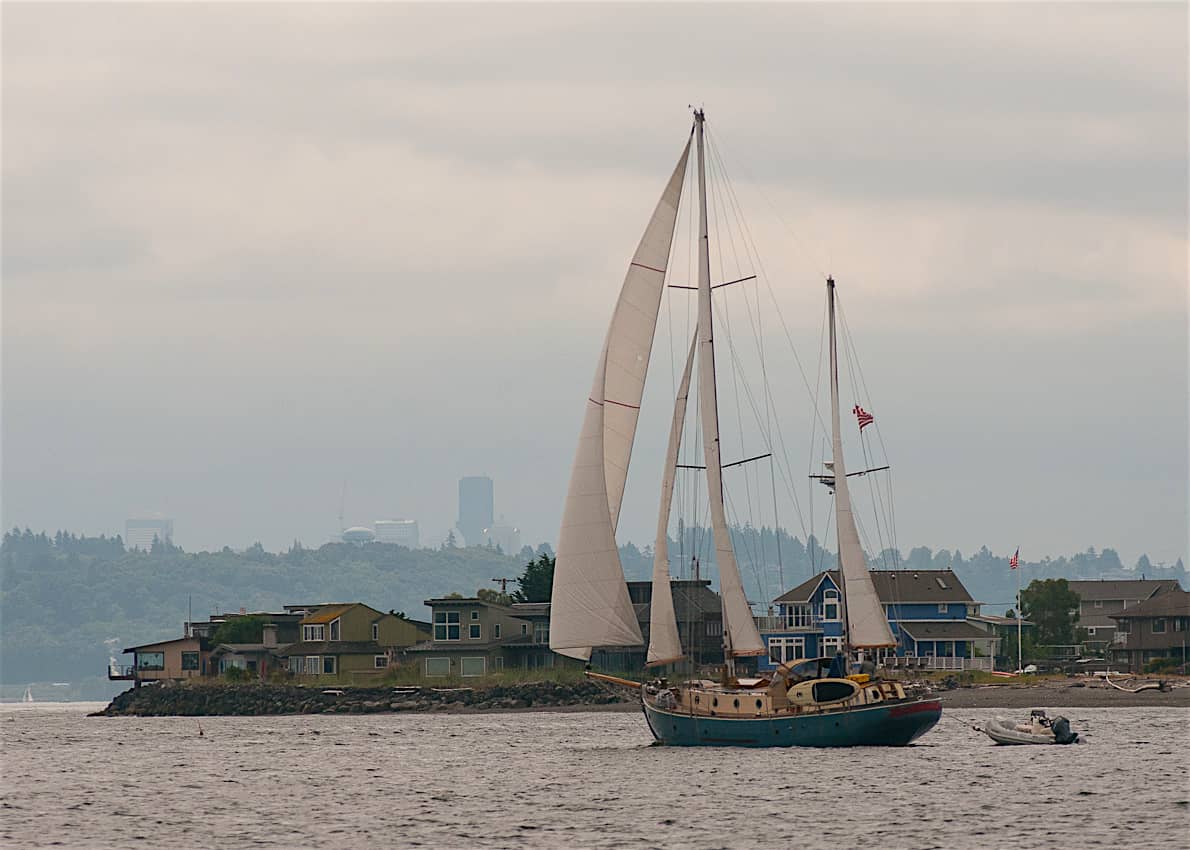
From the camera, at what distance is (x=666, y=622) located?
59.6 m

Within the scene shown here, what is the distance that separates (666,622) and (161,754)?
28.0 meters

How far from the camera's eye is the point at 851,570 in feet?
227

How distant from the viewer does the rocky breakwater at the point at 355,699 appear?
10919cm

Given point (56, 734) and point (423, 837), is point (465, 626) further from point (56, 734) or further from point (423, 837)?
point (423, 837)

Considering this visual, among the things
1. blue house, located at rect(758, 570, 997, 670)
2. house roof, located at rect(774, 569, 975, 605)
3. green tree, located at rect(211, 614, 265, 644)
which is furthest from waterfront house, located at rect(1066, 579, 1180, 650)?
green tree, located at rect(211, 614, 265, 644)

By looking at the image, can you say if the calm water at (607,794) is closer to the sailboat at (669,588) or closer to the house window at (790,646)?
the sailboat at (669,588)

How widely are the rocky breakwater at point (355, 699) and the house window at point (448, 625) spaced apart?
6393mm

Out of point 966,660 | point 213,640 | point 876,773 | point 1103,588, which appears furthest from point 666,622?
point 1103,588

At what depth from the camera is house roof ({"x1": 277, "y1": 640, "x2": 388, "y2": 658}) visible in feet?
406

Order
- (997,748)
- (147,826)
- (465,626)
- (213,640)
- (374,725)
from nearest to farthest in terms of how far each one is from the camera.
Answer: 1. (147,826)
2. (997,748)
3. (374,725)
4. (465,626)
5. (213,640)

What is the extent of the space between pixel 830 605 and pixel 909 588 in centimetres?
716

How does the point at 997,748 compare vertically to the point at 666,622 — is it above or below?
below

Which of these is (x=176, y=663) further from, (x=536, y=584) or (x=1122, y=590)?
(x=1122, y=590)

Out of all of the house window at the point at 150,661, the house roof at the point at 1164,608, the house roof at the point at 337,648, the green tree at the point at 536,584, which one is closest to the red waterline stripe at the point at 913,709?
the house roof at the point at 1164,608
